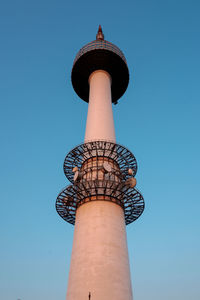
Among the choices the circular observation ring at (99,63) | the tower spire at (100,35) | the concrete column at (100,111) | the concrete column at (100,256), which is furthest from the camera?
the tower spire at (100,35)

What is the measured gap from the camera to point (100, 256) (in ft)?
82.1

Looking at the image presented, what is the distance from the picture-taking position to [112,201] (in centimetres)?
2920

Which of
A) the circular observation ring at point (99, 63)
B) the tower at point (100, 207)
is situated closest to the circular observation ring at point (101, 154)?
the tower at point (100, 207)

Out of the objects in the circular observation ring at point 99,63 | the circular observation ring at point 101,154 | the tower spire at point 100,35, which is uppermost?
the tower spire at point 100,35

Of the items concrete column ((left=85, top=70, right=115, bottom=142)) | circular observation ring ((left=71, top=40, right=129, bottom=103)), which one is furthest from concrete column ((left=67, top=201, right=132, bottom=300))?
circular observation ring ((left=71, top=40, right=129, bottom=103))

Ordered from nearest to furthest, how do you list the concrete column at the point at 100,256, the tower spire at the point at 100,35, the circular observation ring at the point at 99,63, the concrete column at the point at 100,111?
the concrete column at the point at 100,256 → the concrete column at the point at 100,111 → the circular observation ring at the point at 99,63 → the tower spire at the point at 100,35

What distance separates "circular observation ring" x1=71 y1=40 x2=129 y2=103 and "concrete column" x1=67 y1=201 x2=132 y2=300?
87.1 ft

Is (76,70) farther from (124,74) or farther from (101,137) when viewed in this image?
(101,137)

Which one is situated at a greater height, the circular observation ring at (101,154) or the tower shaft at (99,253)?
the circular observation ring at (101,154)

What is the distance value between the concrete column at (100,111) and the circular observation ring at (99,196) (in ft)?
24.7

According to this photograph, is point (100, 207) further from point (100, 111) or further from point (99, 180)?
point (100, 111)

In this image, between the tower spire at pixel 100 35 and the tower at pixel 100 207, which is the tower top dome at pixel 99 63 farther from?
the tower at pixel 100 207

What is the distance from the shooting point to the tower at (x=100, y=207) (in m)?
24.2

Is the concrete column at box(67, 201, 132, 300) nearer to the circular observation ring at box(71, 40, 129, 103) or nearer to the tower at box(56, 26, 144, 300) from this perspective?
the tower at box(56, 26, 144, 300)
